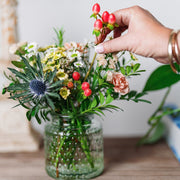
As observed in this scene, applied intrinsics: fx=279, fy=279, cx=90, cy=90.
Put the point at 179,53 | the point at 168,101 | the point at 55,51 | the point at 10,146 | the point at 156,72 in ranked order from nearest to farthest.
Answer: the point at 179,53, the point at 55,51, the point at 156,72, the point at 10,146, the point at 168,101

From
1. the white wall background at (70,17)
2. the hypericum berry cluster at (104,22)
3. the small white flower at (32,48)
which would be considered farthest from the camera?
the white wall background at (70,17)

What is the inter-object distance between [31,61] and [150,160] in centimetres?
57

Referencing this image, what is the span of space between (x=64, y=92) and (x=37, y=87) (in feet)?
0.27

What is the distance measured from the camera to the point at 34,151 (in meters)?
1.15

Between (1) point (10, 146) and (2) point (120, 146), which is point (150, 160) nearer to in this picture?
(2) point (120, 146)

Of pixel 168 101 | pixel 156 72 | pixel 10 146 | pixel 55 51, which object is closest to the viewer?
pixel 55 51

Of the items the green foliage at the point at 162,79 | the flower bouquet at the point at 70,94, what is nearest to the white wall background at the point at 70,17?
the green foliage at the point at 162,79

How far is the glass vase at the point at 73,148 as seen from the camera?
34.0 inches

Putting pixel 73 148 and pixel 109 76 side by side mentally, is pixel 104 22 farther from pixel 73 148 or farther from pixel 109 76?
pixel 73 148

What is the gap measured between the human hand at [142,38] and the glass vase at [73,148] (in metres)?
0.26

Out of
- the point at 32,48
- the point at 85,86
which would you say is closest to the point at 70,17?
the point at 32,48

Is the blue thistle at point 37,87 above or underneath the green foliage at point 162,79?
above

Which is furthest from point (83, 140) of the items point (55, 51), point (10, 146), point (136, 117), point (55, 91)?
point (136, 117)

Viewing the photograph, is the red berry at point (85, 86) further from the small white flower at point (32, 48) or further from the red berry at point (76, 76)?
the small white flower at point (32, 48)
